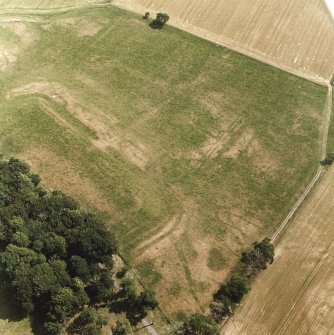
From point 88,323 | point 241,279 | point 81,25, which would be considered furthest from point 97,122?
point 241,279

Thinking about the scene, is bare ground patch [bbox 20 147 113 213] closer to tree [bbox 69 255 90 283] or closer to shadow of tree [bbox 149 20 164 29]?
tree [bbox 69 255 90 283]

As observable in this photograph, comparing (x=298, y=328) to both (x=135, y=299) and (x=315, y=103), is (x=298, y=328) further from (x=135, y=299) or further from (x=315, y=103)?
(x=315, y=103)

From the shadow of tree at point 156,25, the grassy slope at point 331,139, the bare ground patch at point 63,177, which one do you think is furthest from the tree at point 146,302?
the shadow of tree at point 156,25

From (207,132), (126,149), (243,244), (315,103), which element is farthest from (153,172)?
(315,103)

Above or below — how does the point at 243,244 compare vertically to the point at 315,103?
below

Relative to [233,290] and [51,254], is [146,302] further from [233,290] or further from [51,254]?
[51,254]

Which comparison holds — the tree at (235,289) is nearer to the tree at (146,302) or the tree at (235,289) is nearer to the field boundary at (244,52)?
the tree at (146,302)
